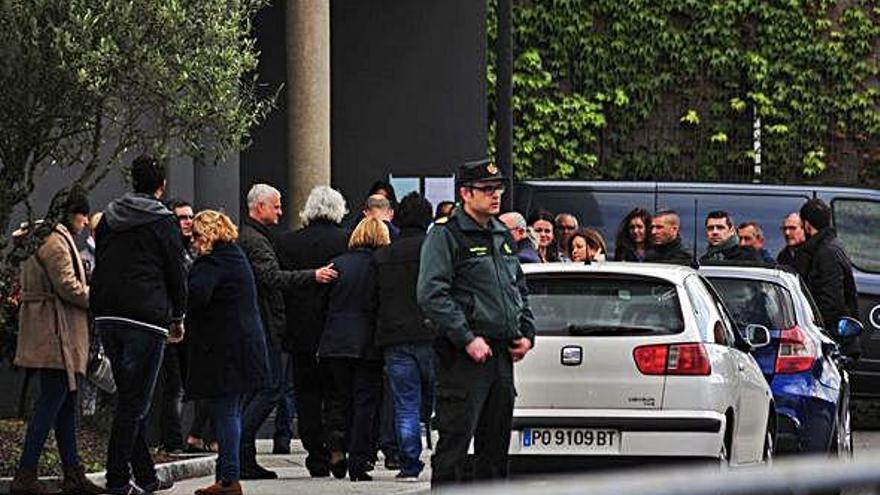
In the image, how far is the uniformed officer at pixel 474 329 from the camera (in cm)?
897

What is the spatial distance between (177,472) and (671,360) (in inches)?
132

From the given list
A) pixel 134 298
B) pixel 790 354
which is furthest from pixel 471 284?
pixel 790 354

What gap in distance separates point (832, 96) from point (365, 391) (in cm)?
1668

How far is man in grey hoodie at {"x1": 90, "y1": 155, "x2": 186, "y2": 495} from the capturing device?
10.2 meters

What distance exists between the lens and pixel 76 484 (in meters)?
10.7

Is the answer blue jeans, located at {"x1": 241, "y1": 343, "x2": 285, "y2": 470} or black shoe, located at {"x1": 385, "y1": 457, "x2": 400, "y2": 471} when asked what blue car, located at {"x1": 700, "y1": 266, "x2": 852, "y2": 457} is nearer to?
black shoe, located at {"x1": 385, "y1": 457, "x2": 400, "y2": 471}

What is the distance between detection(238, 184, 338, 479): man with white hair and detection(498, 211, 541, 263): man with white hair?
2128mm

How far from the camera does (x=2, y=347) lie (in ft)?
44.1

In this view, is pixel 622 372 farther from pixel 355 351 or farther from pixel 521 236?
pixel 521 236

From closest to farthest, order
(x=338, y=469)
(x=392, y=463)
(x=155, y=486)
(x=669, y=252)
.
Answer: (x=155, y=486)
(x=338, y=469)
(x=392, y=463)
(x=669, y=252)

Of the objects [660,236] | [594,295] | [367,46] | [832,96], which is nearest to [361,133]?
[367,46]

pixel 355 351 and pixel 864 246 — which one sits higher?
pixel 864 246

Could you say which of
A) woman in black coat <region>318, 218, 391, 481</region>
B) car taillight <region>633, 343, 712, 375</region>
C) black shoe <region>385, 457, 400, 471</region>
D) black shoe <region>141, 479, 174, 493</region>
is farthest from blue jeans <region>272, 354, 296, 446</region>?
car taillight <region>633, 343, 712, 375</region>

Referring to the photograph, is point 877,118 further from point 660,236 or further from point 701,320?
point 701,320
